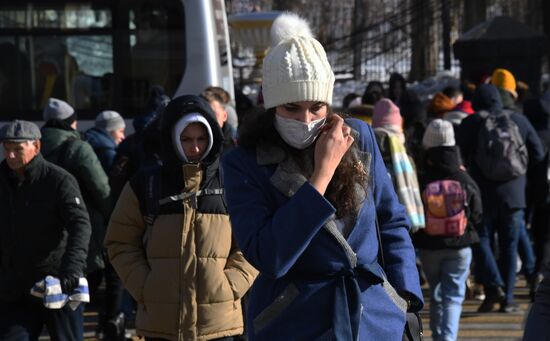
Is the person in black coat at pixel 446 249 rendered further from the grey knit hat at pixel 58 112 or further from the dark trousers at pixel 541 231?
the grey knit hat at pixel 58 112

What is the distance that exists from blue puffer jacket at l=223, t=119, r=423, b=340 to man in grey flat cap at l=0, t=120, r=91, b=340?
283 centimetres

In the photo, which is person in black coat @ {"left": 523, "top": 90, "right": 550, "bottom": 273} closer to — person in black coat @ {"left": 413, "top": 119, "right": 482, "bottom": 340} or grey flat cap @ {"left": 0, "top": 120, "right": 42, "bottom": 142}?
person in black coat @ {"left": 413, "top": 119, "right": 482, "bottom": 340}

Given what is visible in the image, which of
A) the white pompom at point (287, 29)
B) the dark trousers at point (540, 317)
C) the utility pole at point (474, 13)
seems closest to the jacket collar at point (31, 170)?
the white pompom at point (287, 29)

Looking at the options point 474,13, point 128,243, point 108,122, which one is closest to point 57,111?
point 108,122

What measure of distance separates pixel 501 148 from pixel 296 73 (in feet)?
22.5

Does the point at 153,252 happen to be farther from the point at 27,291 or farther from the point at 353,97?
the point at 353,97

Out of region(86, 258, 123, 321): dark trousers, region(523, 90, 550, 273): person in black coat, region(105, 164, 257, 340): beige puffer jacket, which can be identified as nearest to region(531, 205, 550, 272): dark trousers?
region(523, 90, 550, 273): person in black coat

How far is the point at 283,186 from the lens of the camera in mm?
4020

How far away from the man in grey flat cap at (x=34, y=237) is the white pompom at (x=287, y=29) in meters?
2.69

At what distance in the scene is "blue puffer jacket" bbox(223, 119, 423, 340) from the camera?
3.89m

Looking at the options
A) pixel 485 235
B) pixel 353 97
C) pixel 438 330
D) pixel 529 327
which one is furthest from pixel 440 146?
pixel 353 97

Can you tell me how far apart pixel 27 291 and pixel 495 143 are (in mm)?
4970

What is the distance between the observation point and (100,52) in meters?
14.2

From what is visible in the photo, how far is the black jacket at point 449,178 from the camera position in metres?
8.84
